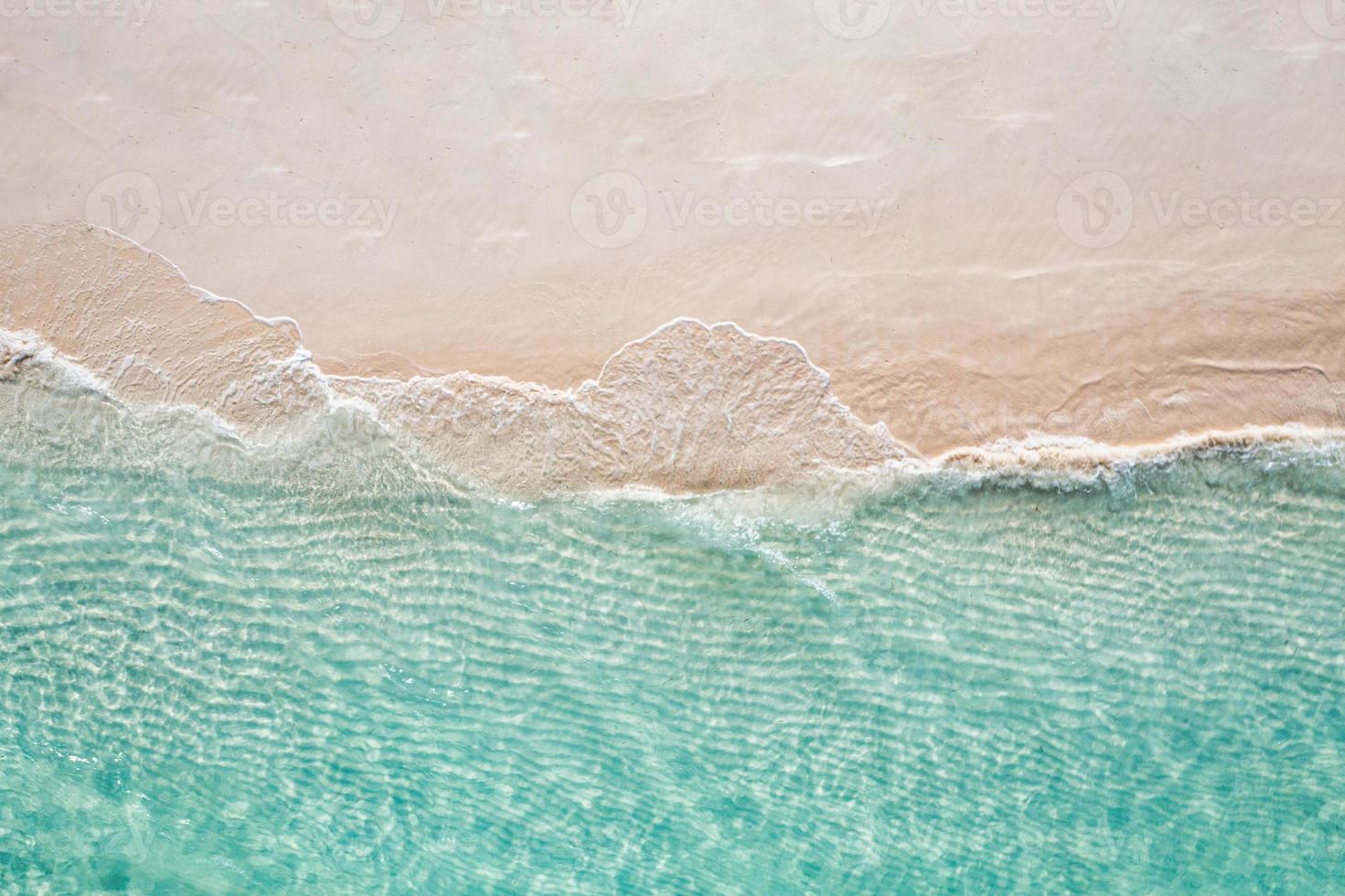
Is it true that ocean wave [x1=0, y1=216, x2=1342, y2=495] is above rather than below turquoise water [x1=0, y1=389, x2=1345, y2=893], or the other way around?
above

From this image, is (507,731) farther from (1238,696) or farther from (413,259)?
(1238,696)

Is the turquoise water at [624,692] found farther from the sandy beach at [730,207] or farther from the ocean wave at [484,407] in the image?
the sandy beach at [730,207]

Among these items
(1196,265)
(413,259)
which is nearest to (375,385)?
(413,259)

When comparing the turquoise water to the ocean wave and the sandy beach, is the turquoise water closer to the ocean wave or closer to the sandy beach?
the ocean wave

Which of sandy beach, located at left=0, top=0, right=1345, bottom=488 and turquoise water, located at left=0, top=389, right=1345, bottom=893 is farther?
turquoise water, located at left=0, top=389, right=1345, bottom=893

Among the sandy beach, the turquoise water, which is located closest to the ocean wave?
the sandy beach

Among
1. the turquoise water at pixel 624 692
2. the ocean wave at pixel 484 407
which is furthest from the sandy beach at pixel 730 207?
the turquoise water at pixel 624 692
